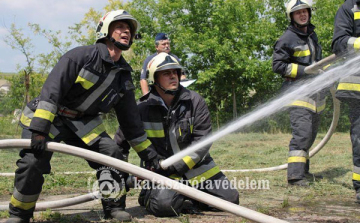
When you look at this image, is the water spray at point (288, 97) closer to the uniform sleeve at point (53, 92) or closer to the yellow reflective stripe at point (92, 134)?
the yellow reflective stripe at point (92, 134)

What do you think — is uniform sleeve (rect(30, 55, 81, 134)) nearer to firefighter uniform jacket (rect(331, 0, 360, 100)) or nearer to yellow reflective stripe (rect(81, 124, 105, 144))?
yellow reflective stripe (rect(81, 124, 105, 144))

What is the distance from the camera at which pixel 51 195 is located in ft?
16.8

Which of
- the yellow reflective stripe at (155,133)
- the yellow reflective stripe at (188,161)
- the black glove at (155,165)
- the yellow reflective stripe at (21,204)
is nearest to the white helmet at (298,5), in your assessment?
the yellow reflective stripe at (155,133)

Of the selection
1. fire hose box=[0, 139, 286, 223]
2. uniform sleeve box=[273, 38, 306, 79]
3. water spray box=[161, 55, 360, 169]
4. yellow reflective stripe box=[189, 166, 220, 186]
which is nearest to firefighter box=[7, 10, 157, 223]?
fire hose box=[0, 139, 286, 223]

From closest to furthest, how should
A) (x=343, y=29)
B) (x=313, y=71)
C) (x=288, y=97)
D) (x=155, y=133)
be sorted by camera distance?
(x=155, y=133)
(x=343, y=29)
(x=313, y=71)
(x=288, y=97)

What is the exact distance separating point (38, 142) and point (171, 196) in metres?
1.31

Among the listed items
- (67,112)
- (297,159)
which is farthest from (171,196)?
(297,159)

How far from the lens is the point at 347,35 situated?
4.66m

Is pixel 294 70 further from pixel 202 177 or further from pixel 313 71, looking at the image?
pixel 202 177

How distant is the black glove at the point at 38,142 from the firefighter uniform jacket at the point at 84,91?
105mm

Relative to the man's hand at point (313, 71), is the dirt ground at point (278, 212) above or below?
below

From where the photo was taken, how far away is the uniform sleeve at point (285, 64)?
5.56 m

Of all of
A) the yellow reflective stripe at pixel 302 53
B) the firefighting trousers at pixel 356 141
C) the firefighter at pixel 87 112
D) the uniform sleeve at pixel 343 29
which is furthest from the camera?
the yellow reflective stripe at pixel 302 53

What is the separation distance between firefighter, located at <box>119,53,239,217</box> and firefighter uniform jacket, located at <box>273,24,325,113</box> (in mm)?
1647
